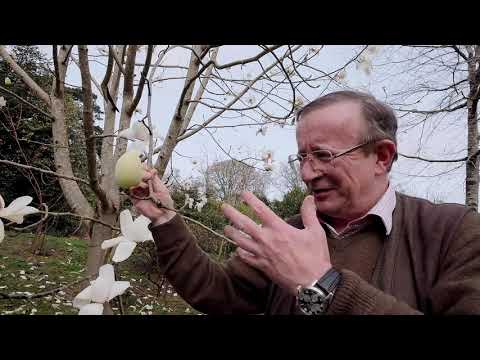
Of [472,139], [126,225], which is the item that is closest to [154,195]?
[126,225]

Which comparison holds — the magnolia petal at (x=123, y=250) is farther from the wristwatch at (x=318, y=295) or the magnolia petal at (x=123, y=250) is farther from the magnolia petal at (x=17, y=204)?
the wristwatch at (x=318, y=295)

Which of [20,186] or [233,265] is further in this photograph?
[20,186]

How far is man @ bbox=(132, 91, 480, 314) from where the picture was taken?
0.74 meters

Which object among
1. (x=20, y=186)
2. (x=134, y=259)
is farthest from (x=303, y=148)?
(x=20, y=186)

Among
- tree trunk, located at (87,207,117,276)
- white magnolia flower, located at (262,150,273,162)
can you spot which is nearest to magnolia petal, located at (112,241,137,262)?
tree trunk, located at (87,207,117,276)

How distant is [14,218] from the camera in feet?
2.35

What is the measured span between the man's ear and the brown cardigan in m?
0.10

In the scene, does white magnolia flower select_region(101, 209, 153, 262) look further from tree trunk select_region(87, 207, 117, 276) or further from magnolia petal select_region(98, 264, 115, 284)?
tree trunk select_region(87, 207, 117, 276)

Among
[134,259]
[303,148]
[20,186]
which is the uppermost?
[303,148]

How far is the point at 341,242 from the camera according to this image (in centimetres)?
112

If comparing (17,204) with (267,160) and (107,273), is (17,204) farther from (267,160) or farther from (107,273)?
(267,160)

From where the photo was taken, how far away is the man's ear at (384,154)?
1.18m
